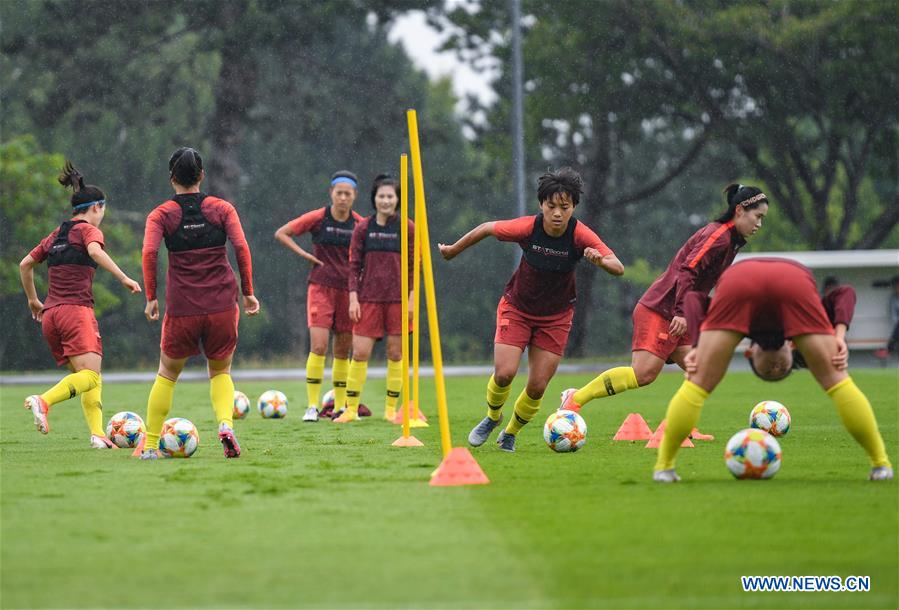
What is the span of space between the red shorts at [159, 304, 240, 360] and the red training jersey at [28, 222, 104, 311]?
4.88ft

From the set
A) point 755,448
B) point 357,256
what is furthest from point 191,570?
point 357,256

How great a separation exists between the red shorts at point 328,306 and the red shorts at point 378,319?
1.88ft

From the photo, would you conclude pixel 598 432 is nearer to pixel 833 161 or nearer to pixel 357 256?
pixel 357 256

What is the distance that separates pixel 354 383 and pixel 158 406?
442 cm

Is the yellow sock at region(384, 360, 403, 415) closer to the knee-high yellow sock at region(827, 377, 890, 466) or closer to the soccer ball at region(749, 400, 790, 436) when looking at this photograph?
the soccer ball at region(749, 400, 790, 436)

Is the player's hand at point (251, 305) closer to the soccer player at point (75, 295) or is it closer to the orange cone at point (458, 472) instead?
the soccer player at point (75, 295)

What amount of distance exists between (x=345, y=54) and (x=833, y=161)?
2777 centimetres

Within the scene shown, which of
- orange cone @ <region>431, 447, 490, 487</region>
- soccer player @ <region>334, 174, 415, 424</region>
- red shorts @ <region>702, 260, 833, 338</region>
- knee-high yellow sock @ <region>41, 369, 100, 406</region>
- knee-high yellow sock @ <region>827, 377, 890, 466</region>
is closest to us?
red shorts @ <region>702, 260, 833, 338</region>

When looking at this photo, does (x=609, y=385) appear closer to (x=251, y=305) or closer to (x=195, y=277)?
(x=251, y=305)

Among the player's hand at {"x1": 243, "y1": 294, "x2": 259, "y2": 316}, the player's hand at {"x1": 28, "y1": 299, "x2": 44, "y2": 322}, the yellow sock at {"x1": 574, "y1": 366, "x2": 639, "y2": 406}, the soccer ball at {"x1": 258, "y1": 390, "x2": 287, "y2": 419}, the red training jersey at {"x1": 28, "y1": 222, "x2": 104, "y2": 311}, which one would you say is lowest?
the soccer ball at {"x1": 258, "y1": 390, "x2": 287, "y2": 419}

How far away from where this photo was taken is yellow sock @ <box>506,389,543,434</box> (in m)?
10.1

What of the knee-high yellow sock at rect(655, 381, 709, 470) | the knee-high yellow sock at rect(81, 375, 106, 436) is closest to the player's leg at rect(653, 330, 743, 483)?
the knee-high yellow sock at rect(655, 381, 709, 470)

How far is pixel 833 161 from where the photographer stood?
117 feet

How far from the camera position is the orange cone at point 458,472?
784 centimetres
